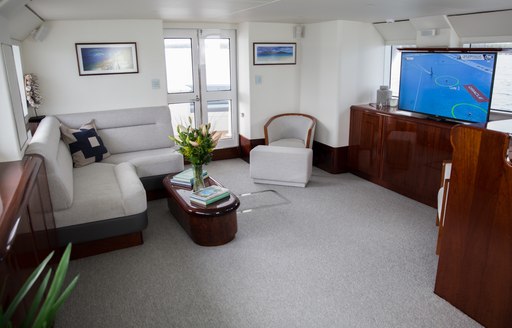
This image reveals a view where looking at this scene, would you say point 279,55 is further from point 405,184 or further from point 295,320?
point 295,320

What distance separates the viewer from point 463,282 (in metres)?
2.66

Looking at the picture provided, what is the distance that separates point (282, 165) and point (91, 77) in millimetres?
2674

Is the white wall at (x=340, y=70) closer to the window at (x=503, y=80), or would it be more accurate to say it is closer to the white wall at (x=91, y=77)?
the window at (x=503, y=80)

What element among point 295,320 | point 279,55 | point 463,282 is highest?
point 279,55

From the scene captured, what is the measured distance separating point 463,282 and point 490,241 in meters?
0.38

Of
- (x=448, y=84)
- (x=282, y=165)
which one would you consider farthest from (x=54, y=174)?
(x=448, y=84)

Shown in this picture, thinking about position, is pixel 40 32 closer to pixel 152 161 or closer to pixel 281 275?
pixel 152 161

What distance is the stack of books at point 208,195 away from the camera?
360 cm

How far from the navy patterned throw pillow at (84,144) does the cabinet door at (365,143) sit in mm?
3222

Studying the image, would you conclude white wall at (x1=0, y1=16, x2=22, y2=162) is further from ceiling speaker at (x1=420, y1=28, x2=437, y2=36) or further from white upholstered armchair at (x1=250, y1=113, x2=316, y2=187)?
ceiling speaker at (x1=420, y1=28, x2=437, y2=36)

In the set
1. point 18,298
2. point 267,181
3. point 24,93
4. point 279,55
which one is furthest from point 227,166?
point 18,298

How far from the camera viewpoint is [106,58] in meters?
5.12

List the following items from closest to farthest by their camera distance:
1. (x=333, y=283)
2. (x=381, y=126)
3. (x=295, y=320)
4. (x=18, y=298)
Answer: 1. (x=18, y=298)
2. (x=295, y=320)
3. (x=333, y=283)
4. (x=381, y=126)

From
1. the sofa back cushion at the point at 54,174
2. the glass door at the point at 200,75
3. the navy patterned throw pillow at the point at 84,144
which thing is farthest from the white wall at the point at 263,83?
the sofa back cushion at the point at 54,174
